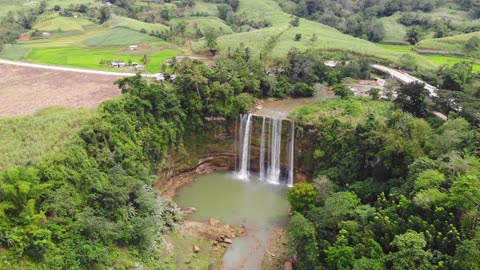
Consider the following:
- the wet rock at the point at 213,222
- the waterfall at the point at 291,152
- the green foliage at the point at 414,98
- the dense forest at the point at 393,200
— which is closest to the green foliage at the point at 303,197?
the dense forest at the point at 393,200

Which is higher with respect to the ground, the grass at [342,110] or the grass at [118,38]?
the grass at [118,38]

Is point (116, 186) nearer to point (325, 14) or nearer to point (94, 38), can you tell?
point (94, 38)

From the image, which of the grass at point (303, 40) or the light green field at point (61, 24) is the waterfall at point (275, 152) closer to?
the grass at point (303, 40)

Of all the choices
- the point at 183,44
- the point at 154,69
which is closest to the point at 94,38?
the point at 183,44

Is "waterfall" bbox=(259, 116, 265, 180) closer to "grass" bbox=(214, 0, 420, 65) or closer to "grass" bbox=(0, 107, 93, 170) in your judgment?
"grass" bbox=(0, 107, 93, 170)

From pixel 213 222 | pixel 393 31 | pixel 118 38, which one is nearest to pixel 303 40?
pixel 393 31

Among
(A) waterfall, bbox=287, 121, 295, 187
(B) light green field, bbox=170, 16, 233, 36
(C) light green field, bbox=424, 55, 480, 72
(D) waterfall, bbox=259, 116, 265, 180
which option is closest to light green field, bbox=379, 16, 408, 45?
(C) light green field, bbox=424, 55, 480, 72
